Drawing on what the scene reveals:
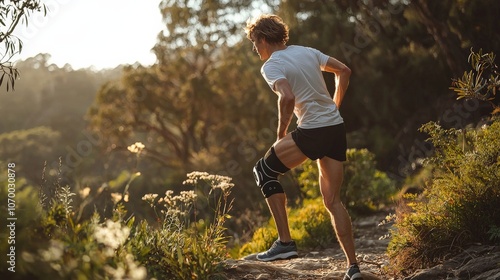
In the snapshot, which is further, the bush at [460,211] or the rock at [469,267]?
the bush at [460,211]

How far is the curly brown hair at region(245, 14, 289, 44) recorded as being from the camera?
16.3 ft

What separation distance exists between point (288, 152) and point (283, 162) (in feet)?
0.36

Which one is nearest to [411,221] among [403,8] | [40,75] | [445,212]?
[445,212]

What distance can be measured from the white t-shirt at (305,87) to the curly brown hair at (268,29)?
18 cm

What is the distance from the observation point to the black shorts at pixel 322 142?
473cm

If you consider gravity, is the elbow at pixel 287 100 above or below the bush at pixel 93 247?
above

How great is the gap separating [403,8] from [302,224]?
12232mm

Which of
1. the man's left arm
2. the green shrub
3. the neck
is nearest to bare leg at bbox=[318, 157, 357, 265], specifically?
the man's left arm

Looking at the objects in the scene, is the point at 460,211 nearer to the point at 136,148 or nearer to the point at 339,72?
the point at 339,72

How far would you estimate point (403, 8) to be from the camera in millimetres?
19281

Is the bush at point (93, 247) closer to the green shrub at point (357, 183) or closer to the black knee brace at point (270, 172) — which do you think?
the black knee brace at point (270, 172)

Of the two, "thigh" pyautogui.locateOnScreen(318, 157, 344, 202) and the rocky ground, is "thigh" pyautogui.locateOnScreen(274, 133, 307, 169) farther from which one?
the rocky ground

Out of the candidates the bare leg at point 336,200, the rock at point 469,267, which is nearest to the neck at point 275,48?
the bare leg at point 336,200

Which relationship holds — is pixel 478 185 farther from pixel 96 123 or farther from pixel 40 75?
pixel 40 75
